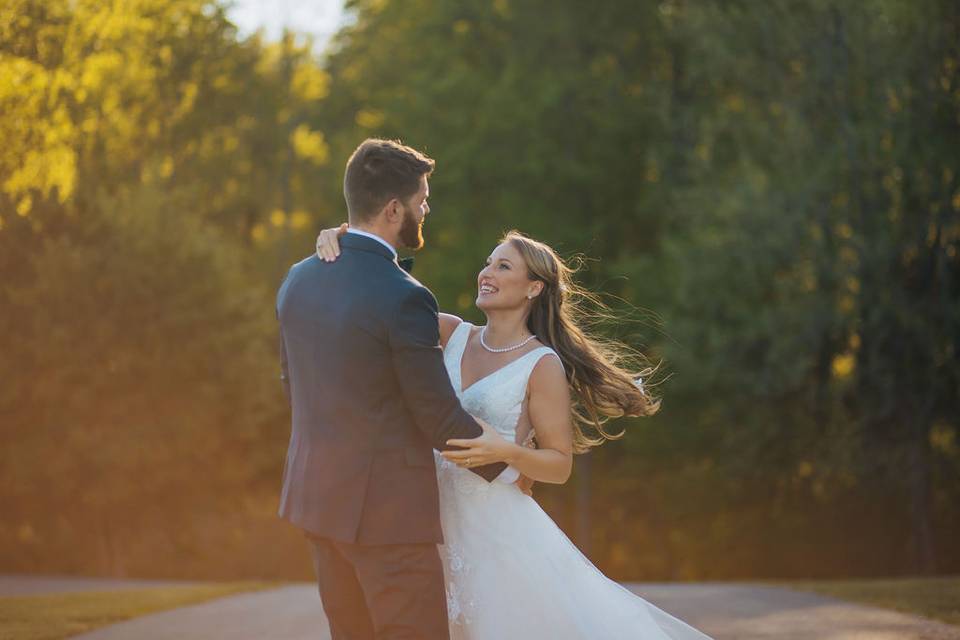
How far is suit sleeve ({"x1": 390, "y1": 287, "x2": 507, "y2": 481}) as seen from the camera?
4078mm

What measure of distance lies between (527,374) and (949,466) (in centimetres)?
1972

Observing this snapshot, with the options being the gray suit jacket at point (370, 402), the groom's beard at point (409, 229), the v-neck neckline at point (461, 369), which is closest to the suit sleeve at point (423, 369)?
the gray suit jacket at point (370, 402)

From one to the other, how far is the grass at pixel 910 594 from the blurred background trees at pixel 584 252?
4.09 m

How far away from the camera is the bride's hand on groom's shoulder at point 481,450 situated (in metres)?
4.34

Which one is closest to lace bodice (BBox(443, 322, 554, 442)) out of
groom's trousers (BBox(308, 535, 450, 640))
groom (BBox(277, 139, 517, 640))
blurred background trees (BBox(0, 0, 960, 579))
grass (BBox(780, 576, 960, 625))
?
groom (BBox(277, 139, 517, 640))

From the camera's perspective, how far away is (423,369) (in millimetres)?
4082

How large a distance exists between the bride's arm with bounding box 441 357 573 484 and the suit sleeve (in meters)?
0.39

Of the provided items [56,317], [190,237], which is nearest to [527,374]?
[56,317]

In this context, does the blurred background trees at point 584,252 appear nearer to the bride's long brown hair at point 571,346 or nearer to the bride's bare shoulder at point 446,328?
the bride's bare shoulder at point 446,328

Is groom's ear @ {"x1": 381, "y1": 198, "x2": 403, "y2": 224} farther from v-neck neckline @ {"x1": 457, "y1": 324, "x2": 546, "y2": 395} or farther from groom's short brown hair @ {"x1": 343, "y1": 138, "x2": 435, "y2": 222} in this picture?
v-neck neckline @ {"x1": 457, "y1": 324, "x2": 546, "y2": 395}

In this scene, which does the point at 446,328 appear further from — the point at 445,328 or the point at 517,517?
the point at 517,517

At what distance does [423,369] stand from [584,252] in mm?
15788

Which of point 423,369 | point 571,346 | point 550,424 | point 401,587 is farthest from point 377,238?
point 571,346

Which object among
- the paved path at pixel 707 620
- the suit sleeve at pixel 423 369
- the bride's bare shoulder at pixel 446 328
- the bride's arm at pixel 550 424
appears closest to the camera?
the suit sleeve at pixel 423 369
